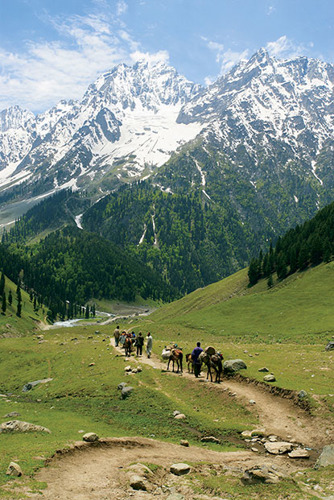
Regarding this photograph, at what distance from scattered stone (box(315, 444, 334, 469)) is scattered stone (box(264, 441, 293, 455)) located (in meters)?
2.48

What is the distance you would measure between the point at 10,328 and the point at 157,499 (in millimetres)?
116053

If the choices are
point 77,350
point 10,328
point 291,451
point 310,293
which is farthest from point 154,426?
point 10,328

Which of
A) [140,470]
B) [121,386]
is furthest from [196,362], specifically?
[140,470]

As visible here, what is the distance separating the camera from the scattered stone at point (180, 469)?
1736 cm

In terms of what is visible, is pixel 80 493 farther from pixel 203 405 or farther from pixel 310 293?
pixel 310 293

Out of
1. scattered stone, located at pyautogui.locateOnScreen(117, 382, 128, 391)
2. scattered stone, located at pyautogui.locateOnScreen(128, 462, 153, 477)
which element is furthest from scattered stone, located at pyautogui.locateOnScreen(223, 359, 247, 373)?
scattered stone, located at pyautogui.locateOnScreen(128, 462, 153, 477)

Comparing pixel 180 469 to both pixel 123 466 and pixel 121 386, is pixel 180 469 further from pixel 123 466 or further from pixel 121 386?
pixel 121 386

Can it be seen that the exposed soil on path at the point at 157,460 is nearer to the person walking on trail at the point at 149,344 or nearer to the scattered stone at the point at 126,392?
the scattered stone at the point at 126,392

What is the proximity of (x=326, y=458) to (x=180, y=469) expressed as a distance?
26.2 feet

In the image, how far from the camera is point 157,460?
62.2ft

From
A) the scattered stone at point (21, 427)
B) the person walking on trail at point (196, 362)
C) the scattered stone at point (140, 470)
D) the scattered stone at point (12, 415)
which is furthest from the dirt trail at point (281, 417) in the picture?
Answer: the scattered stone at point (12, 415)

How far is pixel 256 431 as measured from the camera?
2311 centimetres

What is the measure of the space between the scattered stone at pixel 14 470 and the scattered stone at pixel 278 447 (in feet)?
46.7

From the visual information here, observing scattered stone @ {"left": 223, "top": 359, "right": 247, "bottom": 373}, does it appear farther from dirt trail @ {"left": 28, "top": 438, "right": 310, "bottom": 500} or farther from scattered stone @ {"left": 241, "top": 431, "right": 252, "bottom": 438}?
dirt trail @ {"left": 28, "top": 438, "right": 310, "bottom": 500}
